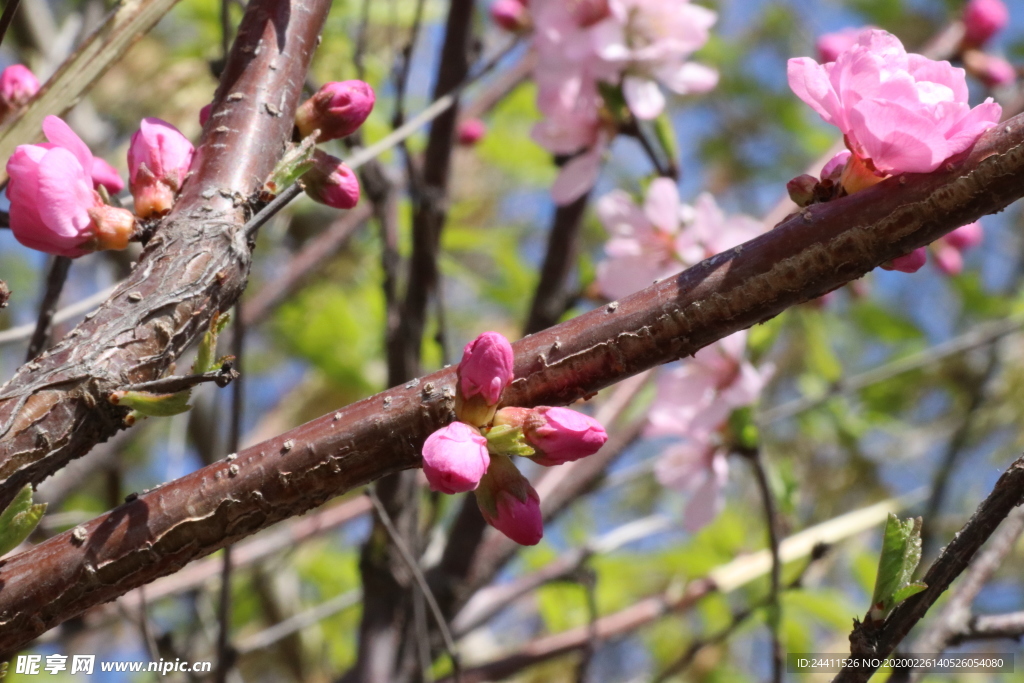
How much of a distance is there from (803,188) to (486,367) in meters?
0.32

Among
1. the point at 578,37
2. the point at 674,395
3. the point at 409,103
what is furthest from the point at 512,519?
the point at 409,103

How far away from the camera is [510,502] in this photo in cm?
71

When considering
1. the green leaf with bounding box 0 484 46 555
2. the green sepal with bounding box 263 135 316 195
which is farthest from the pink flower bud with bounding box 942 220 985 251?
the green leaf with bounding box 0 484 46 555

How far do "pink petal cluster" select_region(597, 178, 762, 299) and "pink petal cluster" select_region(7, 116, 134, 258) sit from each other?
96cm

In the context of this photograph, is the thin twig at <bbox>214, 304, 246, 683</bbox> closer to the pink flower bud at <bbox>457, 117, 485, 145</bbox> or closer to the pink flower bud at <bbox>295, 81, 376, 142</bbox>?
the pink flower bud at <bbox>295, 81, 376, 142</bbox>

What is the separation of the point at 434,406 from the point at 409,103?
225 centimetres

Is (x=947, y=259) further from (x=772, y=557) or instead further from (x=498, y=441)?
(x=498, y=441)

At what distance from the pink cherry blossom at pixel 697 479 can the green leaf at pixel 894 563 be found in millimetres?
829

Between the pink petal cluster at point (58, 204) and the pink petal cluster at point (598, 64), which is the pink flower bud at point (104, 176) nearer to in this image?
the pink petal cluster at point (58, 204)

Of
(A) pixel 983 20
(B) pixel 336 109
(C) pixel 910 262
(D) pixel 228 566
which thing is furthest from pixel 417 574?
(A) pixel 983 20

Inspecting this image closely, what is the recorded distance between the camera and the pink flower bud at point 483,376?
66cm

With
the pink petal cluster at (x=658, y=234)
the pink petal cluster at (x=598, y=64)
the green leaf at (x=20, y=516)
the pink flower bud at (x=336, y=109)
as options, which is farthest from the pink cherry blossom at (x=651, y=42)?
the green leaf at (x=20, y=516)

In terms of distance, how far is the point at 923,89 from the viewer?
70 cm

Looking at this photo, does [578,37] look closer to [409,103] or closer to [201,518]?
[201,518]
